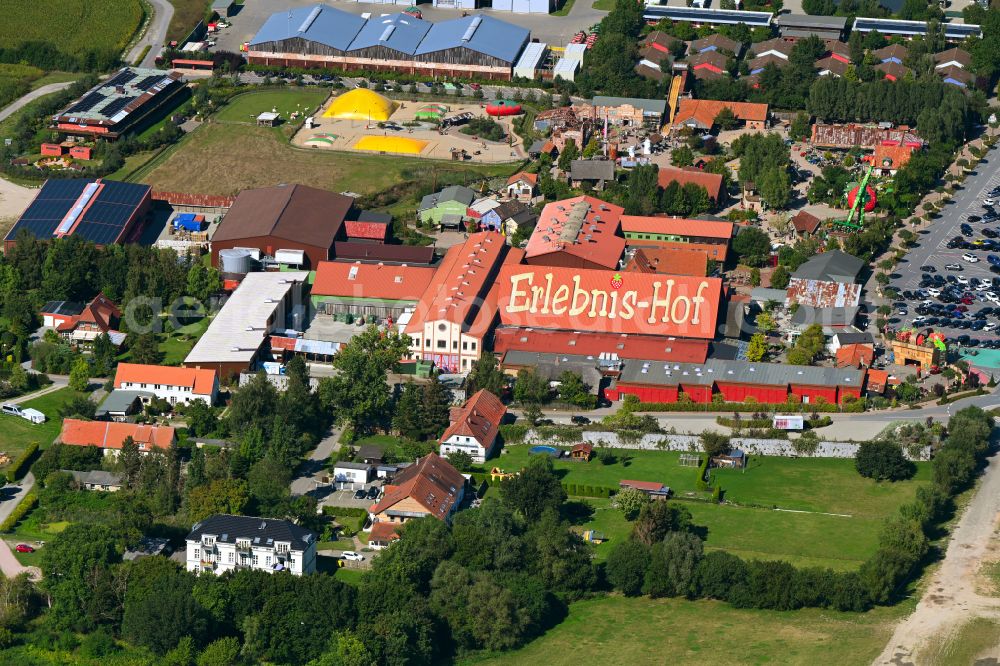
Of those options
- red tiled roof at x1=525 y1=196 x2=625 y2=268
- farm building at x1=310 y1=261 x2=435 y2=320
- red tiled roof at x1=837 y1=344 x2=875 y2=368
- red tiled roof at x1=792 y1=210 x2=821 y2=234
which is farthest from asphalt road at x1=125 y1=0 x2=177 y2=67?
red tiled roof at x1=837 y1=344 x2=875 y2=368

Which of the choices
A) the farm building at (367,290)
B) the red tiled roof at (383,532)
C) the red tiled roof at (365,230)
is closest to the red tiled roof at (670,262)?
the farm building at (367,290)

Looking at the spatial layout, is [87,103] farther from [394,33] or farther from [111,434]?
[111,434]

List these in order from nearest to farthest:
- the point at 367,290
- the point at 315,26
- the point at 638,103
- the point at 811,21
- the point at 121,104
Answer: the point at 367,290 < the point at 121,104 < the point at 638,103 < the point at 315,26 < the point at 811,21

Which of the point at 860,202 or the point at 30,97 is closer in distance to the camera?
the point at 860,202

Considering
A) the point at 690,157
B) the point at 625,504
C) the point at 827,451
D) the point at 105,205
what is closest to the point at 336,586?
the point at 625,504

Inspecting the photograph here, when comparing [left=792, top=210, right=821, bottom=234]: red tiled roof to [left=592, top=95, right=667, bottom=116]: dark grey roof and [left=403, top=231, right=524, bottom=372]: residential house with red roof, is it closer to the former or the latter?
[left=403, top=231, right=524, bottom=372]: residential house with red roof

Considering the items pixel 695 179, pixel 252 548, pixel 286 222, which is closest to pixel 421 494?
pixel 252 548

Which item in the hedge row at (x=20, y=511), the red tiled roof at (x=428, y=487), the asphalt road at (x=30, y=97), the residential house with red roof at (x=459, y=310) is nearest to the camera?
the red tiled roof at (x=428, y=487)

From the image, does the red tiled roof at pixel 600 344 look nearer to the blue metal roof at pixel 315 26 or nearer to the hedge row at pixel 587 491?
the hedge row at pixel 587 491
